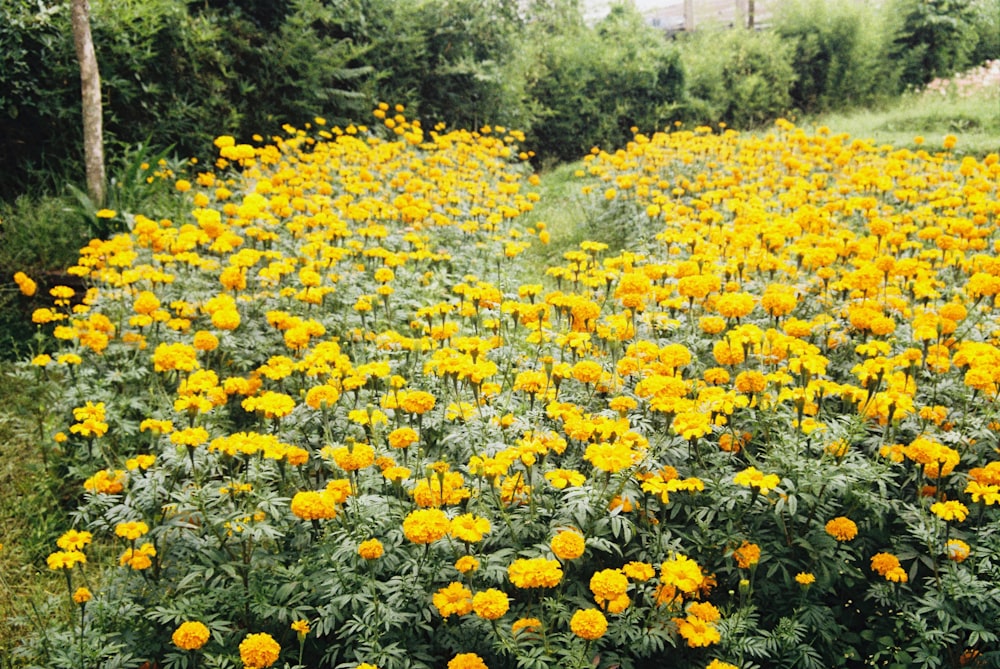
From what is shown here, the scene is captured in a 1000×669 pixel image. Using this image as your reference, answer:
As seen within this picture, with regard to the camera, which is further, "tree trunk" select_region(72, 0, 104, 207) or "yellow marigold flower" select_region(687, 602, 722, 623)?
"tree trunk" select_region(72, 0, 104, 207)

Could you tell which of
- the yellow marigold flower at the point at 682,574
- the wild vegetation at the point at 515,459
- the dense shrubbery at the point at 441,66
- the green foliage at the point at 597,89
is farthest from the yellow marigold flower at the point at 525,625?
the green foliage at the point at 597,89

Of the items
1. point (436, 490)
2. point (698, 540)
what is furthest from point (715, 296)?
point (436, 490)

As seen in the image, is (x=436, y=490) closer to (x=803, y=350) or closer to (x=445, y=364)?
(x=445, y=364)

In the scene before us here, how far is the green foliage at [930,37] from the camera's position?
16.2 m

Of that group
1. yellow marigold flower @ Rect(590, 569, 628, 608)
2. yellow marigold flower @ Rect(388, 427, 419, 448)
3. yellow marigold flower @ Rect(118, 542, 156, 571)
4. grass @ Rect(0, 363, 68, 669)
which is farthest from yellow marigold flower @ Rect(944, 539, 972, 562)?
grass @ Rect(0, 363, 68, 669)

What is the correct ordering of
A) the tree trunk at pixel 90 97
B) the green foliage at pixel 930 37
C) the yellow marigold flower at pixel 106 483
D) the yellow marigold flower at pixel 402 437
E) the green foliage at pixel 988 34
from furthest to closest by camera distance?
1. the green foliage at pixel 988 34
2. the green foliage at pixel 930 37
3. the tree trunk at pixel 90 97
4. the yellow marigold flower at pixel 106 483
5. the yellow marigold flower at pixel 402 437

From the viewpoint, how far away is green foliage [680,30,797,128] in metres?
13.9

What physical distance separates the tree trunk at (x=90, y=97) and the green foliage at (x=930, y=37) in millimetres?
15855

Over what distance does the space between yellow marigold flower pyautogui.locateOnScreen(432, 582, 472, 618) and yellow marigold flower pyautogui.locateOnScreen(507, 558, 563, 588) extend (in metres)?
0.15

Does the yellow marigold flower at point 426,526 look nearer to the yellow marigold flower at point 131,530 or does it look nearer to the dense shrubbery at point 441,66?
the yellow marigold flower at point 131,530

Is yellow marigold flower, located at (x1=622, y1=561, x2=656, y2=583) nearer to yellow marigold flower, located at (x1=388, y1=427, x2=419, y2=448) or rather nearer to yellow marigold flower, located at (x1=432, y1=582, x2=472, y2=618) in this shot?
yellow marigold flower, located at (x1=432, y1=582, x2=472, y2=618)

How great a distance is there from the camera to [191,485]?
2.88 m

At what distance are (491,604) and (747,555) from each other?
89 centimetres

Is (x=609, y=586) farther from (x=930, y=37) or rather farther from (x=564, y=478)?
(x=930, y=37)
